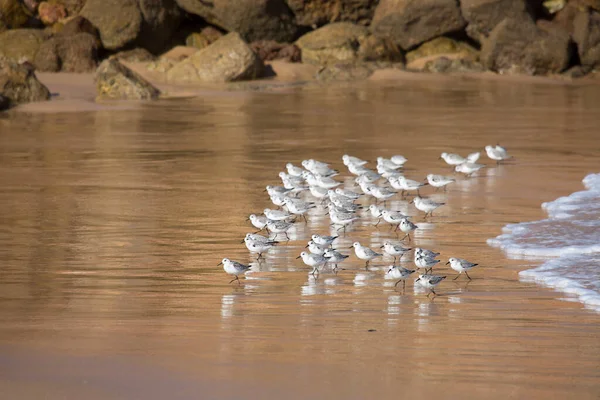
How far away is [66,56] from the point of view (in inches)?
1115

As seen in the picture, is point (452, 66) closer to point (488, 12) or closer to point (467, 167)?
point (488, 12)

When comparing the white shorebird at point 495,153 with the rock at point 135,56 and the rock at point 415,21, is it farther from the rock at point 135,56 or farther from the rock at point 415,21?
the rock at point 135,56

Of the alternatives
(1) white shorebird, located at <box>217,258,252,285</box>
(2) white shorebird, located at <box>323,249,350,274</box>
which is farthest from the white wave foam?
(1) white shorebird, located at <box>217,258,252,285</box>

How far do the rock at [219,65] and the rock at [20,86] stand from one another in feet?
16.0

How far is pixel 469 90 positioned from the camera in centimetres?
2581

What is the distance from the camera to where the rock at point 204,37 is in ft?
106

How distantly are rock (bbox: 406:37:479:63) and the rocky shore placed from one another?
0.03 m

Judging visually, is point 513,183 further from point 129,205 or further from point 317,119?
point 317,119

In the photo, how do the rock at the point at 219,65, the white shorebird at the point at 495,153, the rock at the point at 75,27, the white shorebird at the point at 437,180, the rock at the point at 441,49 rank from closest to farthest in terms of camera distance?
1. the white shorebird at the point at 437,180
2. the white shorebird at the point at 495,153
3. the rock at the point at 219,65
4. the rock at the point at 75,27
5. the rock at the point at 441,49

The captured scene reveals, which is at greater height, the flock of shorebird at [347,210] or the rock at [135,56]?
the rock at [135,56]

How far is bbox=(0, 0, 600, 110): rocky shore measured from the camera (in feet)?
92.7

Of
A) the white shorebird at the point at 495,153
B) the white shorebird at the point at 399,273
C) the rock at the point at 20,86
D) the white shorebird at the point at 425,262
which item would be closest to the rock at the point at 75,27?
the rock at the point at 20,86

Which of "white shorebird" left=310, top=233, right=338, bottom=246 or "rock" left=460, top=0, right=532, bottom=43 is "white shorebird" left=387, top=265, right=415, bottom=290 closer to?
"white shorebird" left=310, top=233, right=338, bottom=246

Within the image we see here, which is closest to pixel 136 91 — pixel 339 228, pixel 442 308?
pixel 339 228
